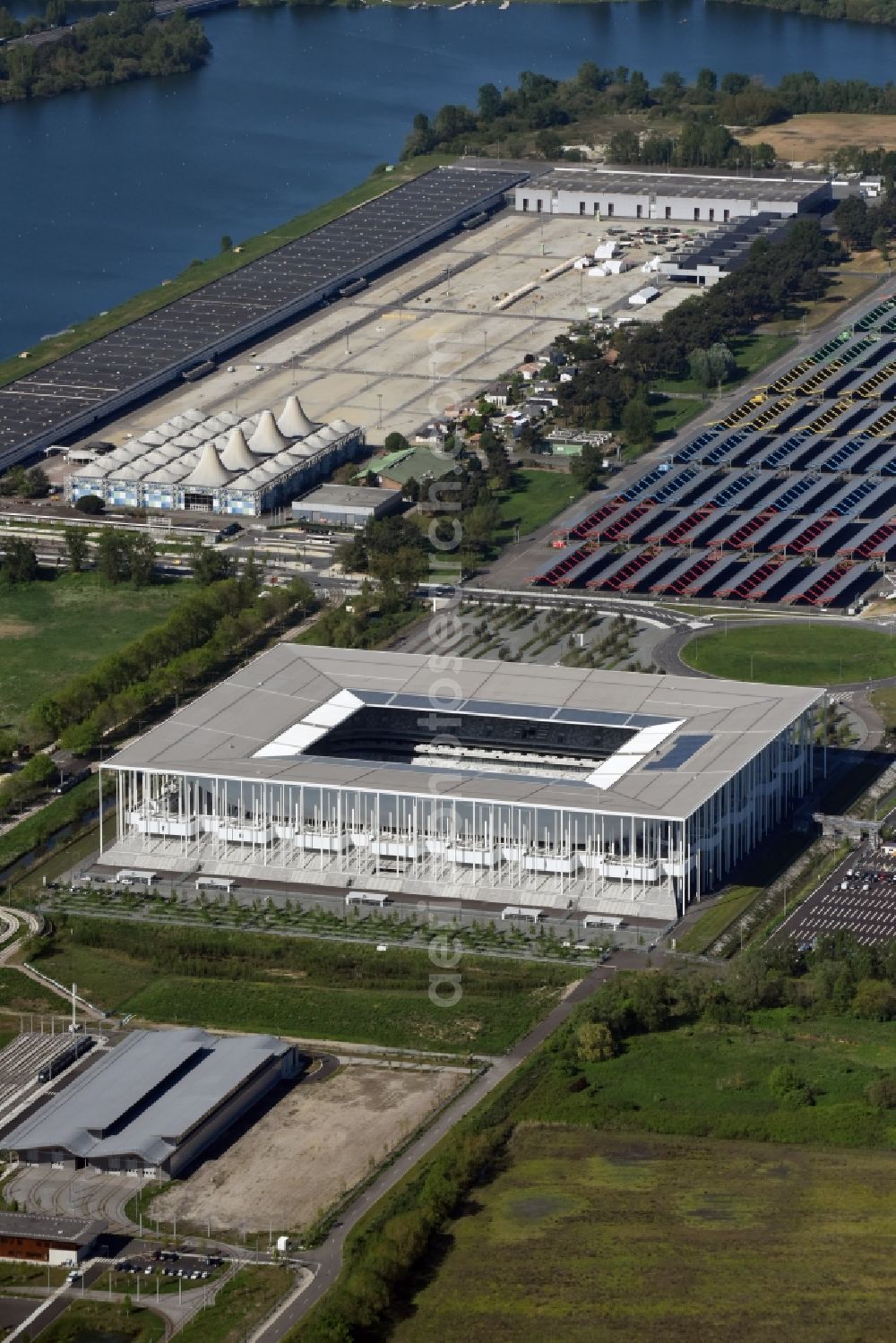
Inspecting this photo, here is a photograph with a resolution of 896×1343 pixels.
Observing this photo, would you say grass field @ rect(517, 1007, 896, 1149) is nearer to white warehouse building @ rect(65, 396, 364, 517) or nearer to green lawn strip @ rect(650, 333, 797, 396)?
white warehouse building @ rect(65, 396, 364, 517)

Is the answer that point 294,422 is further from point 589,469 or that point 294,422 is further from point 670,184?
point 670,184

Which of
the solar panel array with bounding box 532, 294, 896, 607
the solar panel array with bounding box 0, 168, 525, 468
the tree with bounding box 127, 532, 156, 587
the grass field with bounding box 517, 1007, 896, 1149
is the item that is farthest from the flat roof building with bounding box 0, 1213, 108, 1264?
the solar panel array with bounding box 0, 168, 525, 468

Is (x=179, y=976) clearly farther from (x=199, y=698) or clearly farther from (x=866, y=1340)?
(x=866, y=1340)

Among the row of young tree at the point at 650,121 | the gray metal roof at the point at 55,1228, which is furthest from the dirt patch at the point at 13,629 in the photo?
the row of young tree at the point at 650,121

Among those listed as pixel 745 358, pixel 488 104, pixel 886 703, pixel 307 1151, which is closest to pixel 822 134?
pixel 488 104

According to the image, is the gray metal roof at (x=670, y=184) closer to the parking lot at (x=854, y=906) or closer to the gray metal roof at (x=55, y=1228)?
the parking lot at (x=854, y=906)

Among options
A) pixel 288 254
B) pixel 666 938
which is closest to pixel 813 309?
pixel 288 254
